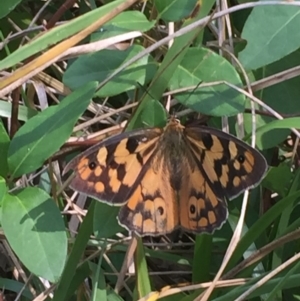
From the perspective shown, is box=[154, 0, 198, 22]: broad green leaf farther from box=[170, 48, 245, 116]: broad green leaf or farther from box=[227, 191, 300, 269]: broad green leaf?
box=[227, 191, 300, 269]: broad green leaf

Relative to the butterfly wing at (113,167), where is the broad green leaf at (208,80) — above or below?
above

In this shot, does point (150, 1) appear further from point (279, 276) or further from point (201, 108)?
point (279, 276)

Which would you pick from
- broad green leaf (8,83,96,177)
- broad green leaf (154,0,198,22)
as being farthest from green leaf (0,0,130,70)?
broad green leaf (154,0,198,22)

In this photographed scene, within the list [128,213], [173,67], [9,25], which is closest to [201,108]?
[173,67]

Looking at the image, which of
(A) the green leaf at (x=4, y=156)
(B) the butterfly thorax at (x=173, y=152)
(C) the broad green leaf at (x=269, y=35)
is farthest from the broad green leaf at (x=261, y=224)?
(A) the green leaf at (x=4, y=156)

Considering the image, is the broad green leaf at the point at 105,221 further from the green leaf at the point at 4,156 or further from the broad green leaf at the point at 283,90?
the broad green leaf at the point at 283,90

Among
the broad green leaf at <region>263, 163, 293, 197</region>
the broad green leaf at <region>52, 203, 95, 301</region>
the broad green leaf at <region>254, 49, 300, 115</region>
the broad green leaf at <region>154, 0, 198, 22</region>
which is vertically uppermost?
the broad green leaf at <region>154, 0, 198, 22</region>

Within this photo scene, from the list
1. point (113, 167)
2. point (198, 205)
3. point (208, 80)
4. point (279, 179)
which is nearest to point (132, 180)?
point (113, 167)
